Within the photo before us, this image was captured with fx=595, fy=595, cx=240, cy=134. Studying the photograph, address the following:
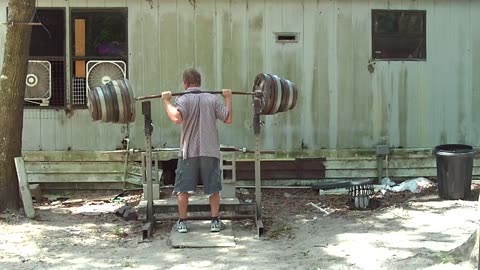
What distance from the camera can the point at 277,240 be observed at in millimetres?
6133

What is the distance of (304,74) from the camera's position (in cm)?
896

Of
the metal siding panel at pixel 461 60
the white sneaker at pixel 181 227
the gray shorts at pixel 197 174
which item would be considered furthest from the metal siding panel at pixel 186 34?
the metal siding panel at pixel 461 60

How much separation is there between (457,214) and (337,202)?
1616mm

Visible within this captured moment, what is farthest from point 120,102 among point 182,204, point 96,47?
point 96,47

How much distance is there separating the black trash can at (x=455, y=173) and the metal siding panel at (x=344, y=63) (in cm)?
163

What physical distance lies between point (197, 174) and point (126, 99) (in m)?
1.07

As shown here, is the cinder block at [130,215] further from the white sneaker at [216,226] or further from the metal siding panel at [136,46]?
the metal siding panel at [136,46]

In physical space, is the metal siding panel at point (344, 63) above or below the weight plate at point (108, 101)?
above

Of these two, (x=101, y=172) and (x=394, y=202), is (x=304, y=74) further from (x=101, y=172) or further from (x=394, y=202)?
(x=101, y=172)

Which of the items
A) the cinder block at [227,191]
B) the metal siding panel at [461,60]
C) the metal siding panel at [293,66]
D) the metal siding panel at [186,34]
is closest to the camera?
the cinder block at [227,191]

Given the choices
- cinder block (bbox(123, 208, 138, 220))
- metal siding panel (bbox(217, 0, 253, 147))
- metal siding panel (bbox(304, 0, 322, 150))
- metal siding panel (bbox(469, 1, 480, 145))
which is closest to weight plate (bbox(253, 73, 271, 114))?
cinder block (bbox(123, 208, 138, 220))

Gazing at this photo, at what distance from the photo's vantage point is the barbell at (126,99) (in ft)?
19.9

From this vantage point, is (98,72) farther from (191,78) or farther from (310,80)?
(310,80)

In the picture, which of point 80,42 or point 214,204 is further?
point 80,42
